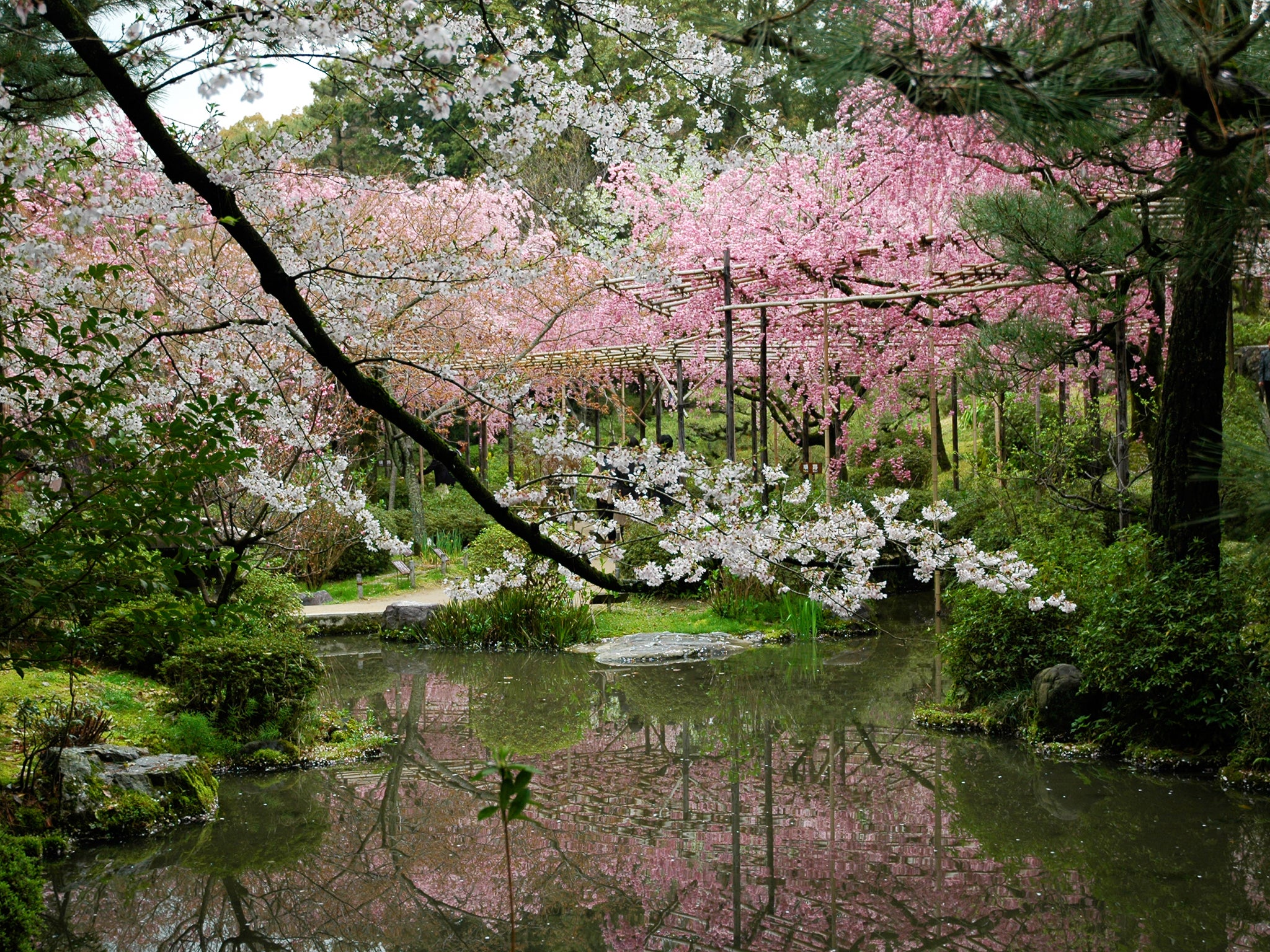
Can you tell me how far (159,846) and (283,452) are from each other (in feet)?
17.0

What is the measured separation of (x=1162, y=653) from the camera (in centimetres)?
553

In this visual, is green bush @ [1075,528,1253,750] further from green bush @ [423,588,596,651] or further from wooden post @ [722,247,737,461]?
green bush @ [423,588,596,651]

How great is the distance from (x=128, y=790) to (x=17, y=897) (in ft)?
8.21

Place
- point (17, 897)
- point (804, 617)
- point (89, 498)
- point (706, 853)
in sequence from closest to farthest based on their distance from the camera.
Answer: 1. point (17, 897)
2. point (89, 498)
3. point (706, 853)
4. point (804, 617)

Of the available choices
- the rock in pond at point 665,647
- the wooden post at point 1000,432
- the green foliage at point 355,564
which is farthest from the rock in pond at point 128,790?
the green foliage at point 355,564

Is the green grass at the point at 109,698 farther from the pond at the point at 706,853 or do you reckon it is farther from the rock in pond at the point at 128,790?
the pond at the point at 706,853

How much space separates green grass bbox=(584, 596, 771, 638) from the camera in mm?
10047

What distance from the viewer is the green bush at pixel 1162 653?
5.43m

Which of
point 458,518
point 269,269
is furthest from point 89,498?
point 458,518

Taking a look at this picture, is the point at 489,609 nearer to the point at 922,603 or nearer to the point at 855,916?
the point at 922,603

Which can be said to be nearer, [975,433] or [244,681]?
[244,681]

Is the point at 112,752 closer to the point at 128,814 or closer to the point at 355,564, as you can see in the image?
the point at 128,814

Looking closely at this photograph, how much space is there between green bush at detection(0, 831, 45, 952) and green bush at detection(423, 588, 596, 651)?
6.86m

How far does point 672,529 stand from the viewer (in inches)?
151
